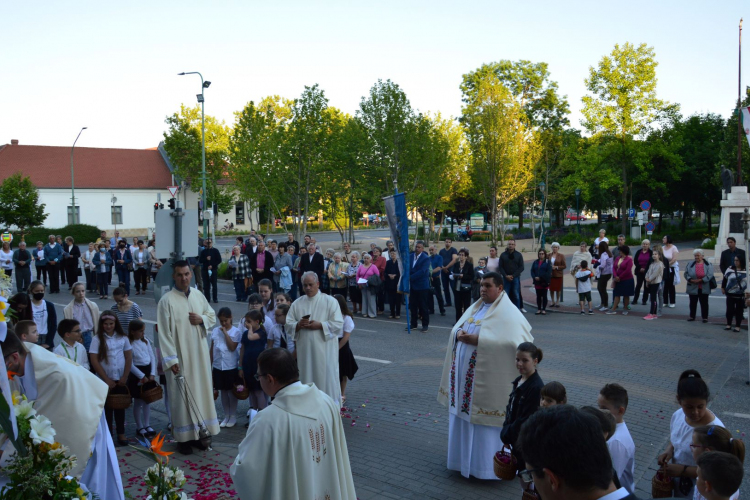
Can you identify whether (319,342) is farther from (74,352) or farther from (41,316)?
(41,316)

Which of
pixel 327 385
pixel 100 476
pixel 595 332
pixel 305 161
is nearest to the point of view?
pixel 100 476

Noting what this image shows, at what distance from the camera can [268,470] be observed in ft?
11.9

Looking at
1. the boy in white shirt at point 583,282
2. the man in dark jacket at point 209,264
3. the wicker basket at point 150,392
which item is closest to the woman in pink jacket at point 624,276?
the boy in white shirt at point 583,282

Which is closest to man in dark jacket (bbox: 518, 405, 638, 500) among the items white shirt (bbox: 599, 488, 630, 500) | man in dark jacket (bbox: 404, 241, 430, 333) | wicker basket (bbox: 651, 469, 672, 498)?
white shirt (bbox: 599, 488, 630, 500)

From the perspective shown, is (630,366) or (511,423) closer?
(511,423)

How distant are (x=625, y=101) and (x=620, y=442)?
38.8 m

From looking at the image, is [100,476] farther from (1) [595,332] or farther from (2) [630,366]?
(1) [595,332]

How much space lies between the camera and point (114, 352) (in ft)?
24.2

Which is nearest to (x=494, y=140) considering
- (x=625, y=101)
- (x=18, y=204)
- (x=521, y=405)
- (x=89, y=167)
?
(x=625, y=101)

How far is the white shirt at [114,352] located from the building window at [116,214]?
59.8 metres

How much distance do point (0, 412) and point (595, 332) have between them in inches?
548

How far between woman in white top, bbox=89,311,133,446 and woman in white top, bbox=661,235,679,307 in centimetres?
1413

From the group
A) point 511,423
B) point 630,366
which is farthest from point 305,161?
point 511,423

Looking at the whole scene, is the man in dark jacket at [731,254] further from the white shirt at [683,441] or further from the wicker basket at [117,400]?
the wicker basket at [117,400]
